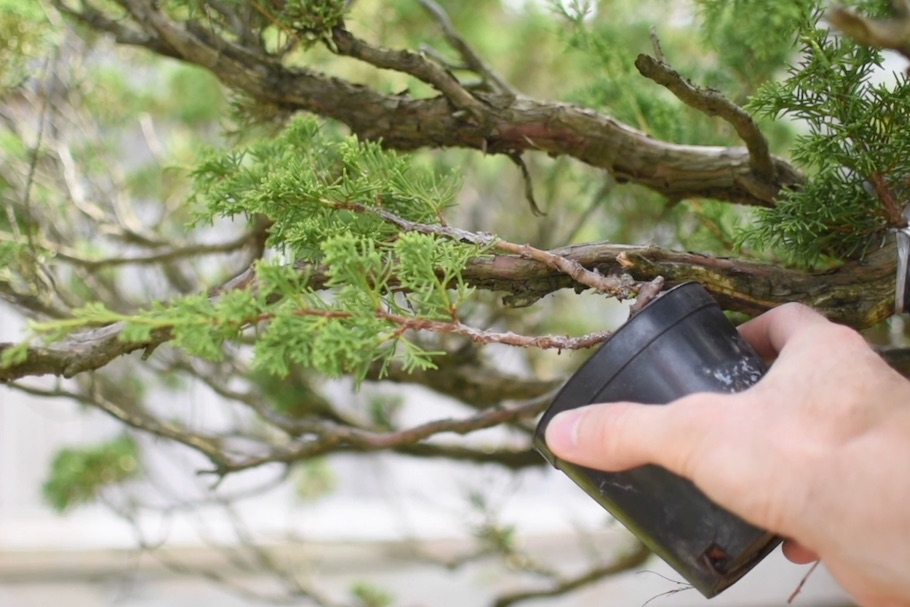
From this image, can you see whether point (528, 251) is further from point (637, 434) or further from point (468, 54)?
point (468, 54)

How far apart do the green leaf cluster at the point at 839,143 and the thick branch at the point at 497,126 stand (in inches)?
3.8

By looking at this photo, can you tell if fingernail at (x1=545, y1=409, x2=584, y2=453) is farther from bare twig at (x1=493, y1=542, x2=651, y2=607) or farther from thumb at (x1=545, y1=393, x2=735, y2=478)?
bare twig at (x1=493, y1=542, x2=651, y2=607)

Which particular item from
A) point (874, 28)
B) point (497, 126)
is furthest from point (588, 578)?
point (874, 28)

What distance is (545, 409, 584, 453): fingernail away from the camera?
16.4 inches

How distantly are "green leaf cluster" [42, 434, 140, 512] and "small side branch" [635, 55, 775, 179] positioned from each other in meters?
0.94

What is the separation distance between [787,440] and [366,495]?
1.93 meters

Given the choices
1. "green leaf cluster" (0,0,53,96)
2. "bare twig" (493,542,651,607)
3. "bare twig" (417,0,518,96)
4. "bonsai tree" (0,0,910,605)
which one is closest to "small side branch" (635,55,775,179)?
"bonsai tree" (0,0,910,605)

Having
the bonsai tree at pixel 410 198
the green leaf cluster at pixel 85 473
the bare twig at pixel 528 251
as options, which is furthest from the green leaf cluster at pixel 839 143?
the green leaf cluster at pixel 85 473

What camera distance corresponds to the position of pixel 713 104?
52cm

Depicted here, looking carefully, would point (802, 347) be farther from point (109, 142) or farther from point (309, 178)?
point (109, 142)

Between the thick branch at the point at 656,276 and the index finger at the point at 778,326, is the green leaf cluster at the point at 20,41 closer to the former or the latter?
the thick branch at the point at 656,276

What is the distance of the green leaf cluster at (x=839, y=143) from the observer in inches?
19.0

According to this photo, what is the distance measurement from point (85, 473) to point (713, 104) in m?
0.97

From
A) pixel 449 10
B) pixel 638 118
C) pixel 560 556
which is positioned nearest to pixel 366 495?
pixel 560 556
